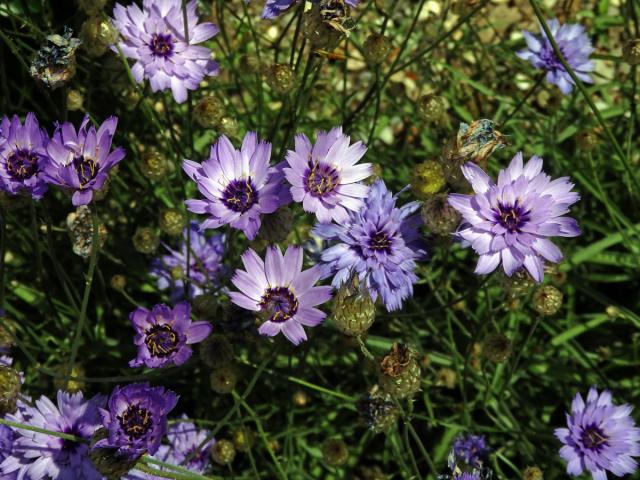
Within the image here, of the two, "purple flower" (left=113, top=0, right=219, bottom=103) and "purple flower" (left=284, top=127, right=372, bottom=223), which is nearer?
"purple flower" (left=284, top=127, right=372, bottom=223)

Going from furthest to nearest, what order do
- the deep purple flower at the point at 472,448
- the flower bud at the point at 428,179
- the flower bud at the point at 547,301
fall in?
the deep purple flower at the point at 472,448 → the flower bud at the point at 547,301 → the flower bud at the point at 428,179

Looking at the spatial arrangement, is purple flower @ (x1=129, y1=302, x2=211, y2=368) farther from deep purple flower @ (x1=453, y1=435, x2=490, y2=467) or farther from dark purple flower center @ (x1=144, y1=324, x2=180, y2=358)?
deep purple flower @ (x1=453, y1=435, x2=490, y2=467)

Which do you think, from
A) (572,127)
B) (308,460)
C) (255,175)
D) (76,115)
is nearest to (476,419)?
(308,460)

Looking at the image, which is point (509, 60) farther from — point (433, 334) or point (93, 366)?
point (93, 366)

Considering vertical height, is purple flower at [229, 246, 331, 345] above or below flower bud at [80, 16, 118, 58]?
below

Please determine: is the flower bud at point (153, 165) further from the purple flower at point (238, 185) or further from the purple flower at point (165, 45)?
the purple flower at point (238, 185)

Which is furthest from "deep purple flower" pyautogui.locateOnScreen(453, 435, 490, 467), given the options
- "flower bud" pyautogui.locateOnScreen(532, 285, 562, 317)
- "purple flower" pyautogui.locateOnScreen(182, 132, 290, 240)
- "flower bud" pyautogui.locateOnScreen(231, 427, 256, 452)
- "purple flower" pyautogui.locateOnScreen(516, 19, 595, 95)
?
"purple flower" pyautogui.locateOnScreen(516, 19, 595, 95)

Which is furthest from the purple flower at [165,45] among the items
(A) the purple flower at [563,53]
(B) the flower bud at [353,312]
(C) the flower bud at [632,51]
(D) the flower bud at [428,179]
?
(C) the flower bud at [632,51]
